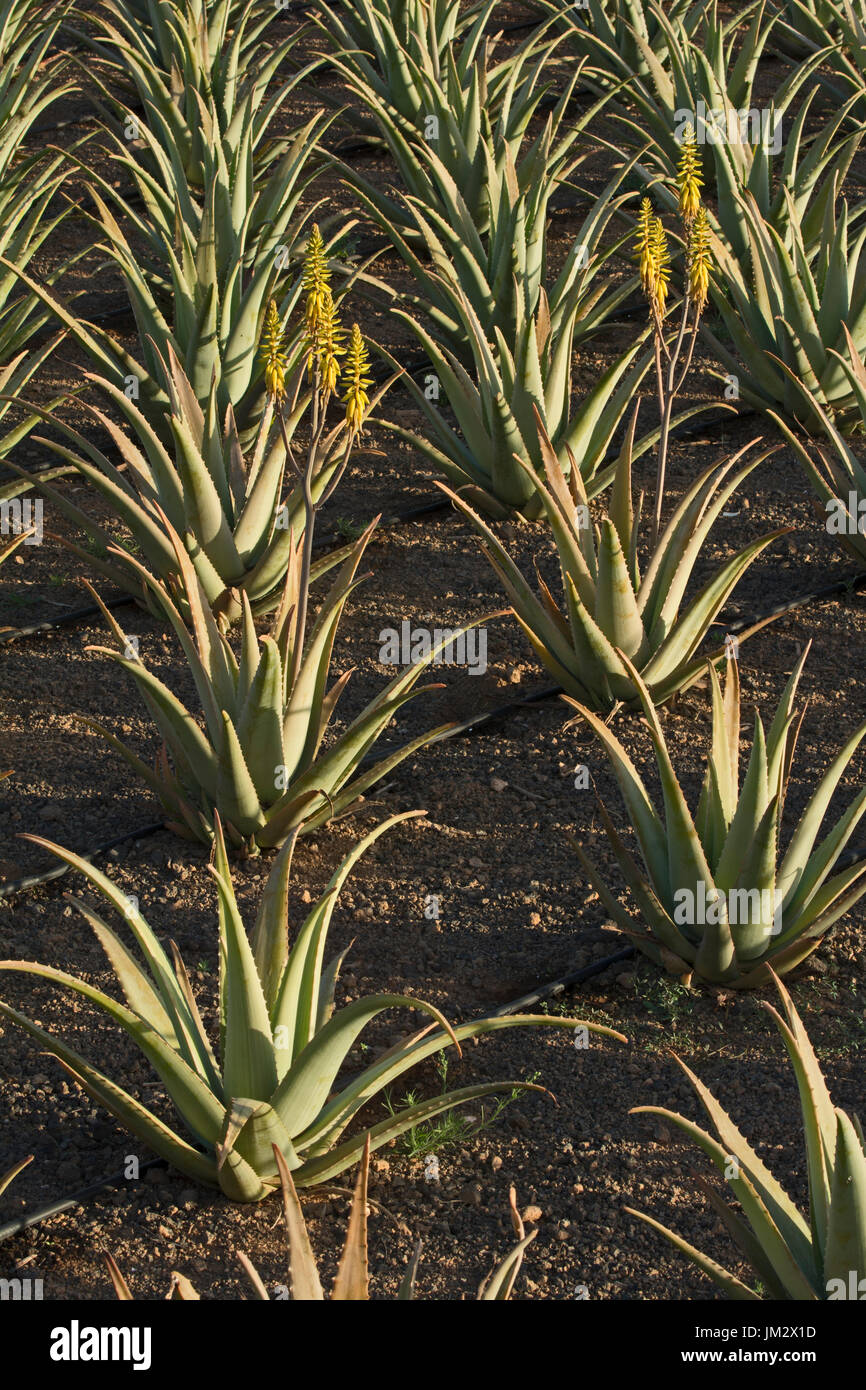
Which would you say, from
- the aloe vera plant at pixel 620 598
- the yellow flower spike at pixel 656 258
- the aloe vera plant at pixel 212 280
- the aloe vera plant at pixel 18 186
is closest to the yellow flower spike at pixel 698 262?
the yellow flower spike at pixel 656 258

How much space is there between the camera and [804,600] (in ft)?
13.6

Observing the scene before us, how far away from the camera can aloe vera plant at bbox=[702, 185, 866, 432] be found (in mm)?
4719

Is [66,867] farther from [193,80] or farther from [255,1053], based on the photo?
[193,80]

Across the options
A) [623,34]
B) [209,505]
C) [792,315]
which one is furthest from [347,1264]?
[623,34]

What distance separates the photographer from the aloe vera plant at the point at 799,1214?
202cm

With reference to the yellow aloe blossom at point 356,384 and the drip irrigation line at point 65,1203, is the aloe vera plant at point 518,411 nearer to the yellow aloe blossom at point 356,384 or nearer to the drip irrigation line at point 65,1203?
the yellow aloe blossom at point 356,384

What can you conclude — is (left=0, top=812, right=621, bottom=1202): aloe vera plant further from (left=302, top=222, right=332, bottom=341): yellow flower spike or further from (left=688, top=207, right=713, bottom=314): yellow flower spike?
(left=688, top=207, right=713, bottom=314): yellow flower spike

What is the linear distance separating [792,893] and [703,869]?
226 millimetres

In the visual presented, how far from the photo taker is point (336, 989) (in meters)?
2.98

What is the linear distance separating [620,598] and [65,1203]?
1.80 m

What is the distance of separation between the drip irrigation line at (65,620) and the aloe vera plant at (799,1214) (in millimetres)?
2482

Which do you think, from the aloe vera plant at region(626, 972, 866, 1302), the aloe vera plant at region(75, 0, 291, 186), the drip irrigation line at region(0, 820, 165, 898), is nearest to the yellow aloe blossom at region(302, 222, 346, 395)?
the drip irrigation line at region(0, 820, 165, 898)

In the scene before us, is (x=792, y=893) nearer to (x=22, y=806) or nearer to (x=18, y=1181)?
(x=18, y=1181)

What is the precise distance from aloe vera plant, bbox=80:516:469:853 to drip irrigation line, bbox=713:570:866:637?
1062mm
